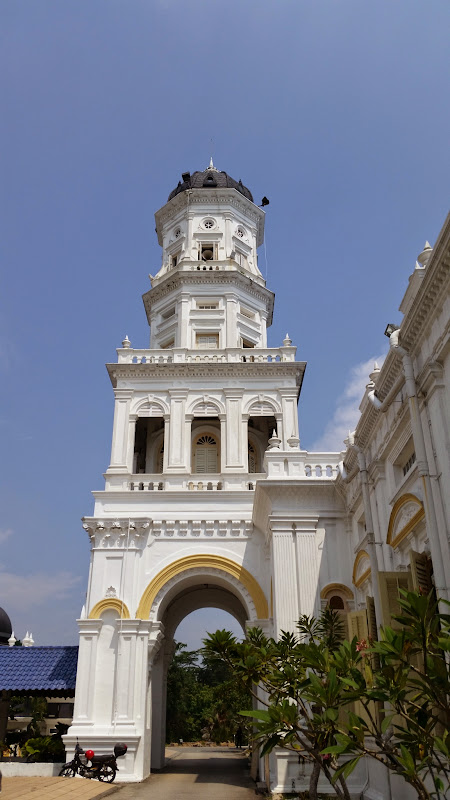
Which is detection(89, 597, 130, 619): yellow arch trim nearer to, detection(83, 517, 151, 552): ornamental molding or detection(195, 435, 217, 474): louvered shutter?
detection(83, 517, 151, 552): ornamental molding

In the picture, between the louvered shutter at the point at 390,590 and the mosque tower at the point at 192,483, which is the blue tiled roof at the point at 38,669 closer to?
the mosque tower at the point at 192,483

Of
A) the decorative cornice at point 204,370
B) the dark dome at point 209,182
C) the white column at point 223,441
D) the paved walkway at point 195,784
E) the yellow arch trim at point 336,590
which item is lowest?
the paved walkway at point 195,784

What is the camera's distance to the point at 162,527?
1973 centimetres

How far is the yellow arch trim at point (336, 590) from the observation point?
651 inches

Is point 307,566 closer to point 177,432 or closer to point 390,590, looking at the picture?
point 390,590

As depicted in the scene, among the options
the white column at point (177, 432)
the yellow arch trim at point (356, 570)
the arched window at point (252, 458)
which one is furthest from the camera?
the arched window at point (252, 458)

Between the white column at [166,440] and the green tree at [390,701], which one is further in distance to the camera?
the white column at [166,440]

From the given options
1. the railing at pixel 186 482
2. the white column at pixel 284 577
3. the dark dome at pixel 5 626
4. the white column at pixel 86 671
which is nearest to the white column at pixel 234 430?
the railing at pixel 186 482

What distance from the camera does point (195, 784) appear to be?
17.3 metres

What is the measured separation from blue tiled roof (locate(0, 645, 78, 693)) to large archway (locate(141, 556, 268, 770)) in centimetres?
257

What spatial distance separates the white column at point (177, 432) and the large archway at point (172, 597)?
10.7 ft

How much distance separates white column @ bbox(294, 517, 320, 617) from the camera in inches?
640

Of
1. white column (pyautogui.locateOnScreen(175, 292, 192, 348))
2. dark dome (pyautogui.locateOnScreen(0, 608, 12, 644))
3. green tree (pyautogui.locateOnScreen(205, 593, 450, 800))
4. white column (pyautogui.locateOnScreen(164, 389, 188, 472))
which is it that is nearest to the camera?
green tree (pyautogui.locateOnScreen(205, 593, 450, 800))

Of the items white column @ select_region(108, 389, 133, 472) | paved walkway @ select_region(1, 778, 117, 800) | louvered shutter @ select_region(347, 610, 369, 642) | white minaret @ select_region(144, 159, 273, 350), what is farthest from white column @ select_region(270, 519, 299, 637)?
white minaret @ select_region(144, 159, 273, 350)
